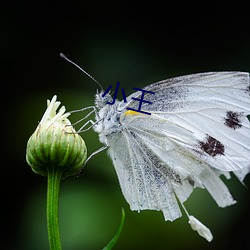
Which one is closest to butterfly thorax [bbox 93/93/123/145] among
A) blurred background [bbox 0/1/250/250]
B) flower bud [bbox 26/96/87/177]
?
flower bud [bbox 26/96/87/177]

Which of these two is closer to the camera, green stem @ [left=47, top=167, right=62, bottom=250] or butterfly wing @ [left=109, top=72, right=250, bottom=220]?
green stem @ [left=47, top=167, right=62, bottom=250]

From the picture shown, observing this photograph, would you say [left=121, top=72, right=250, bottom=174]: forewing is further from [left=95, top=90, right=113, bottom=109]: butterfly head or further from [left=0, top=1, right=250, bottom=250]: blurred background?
[left=0, top=1, right=250, bottom=250]: blurred background

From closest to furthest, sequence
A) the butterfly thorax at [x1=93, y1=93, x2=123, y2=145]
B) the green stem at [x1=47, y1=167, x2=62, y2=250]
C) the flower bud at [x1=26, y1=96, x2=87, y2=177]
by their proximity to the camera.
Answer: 1. the green stem at [x1=47, y1=167, x2=62, y2=250]
2. the flower bud at [x1=26, y1=96, x2=87, y2=177]
3. the butterfly thorax at [x1=93, y1=93, x2=123, y2=145]

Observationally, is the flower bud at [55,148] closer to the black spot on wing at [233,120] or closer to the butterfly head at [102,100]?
the butterfly head at [102,100]

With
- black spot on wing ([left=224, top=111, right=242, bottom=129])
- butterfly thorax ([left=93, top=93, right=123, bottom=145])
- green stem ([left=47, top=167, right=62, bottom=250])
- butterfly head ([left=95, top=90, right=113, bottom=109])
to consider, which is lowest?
green stem ([left=47, top=167, right=62, bottom=250])

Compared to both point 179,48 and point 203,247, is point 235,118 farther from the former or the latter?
point 179,48

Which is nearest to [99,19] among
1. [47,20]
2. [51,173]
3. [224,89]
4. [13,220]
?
[47,20]
